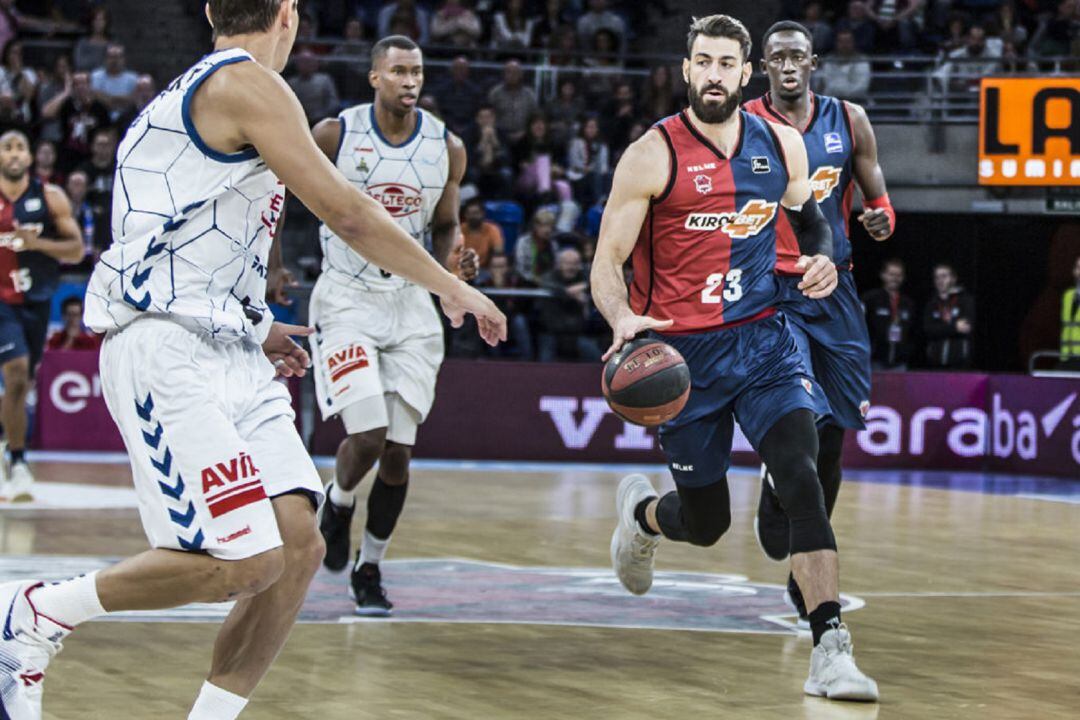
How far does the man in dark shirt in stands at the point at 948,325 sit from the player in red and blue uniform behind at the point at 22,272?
881 centimetres

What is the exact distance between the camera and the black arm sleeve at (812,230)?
6.84 m

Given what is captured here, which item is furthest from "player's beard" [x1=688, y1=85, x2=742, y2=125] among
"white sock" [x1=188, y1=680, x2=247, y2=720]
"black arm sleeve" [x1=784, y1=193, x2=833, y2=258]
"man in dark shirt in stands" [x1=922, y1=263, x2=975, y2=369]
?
"man in dark shirt in stands" [x1=922, y1=263, x2=975, y2=369]

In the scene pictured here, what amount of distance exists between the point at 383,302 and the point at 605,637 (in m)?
1.99

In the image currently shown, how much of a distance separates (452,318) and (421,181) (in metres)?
3.90

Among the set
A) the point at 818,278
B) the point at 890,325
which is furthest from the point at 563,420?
the point at 818,278

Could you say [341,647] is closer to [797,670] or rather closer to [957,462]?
[797,670]

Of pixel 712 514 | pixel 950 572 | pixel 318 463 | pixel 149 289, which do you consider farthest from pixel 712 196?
pixel 318 463

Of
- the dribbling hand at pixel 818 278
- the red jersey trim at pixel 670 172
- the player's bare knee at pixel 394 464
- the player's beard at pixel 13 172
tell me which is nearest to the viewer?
the dribbling hand at pixel 818 278

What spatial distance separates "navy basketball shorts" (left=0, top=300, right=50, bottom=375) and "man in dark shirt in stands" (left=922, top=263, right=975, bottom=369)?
8871mm

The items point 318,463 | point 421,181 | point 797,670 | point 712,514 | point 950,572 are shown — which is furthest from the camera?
point 318,463

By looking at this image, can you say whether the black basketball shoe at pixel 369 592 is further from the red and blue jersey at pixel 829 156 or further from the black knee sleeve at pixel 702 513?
the red and blue jersey at pixel 829 156

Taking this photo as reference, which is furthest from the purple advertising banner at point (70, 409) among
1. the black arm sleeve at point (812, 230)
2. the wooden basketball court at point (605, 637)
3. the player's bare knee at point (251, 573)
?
the player's bare knee at point (251, 573)

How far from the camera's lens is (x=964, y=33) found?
65.1 ft

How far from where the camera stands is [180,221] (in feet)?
14.8
